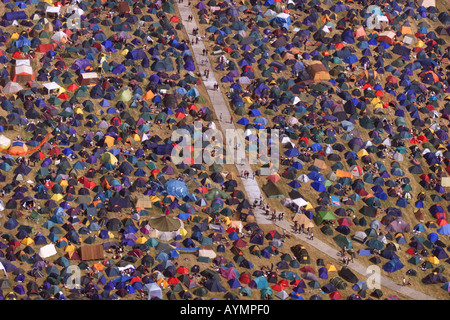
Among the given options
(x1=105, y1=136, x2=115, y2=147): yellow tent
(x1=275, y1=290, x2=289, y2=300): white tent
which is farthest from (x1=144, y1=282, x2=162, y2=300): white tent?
(x1=105, y1=136, x2=115, y2=147): yellow tent

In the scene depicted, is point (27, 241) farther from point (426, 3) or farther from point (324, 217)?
point (426, 3)

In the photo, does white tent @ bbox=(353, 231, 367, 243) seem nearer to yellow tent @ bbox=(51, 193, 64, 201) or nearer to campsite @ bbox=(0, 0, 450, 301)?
campsite @ bbox=(0, 0, 450, 301)

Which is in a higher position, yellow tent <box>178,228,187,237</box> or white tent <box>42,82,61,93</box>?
white tent <box>42,82,61,93</box>

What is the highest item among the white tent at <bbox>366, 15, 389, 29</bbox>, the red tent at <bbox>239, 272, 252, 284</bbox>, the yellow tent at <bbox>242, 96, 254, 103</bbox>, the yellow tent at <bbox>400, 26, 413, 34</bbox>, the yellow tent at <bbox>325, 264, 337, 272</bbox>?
the white tent at <bbox>366, 15, 389, 29</bbox>

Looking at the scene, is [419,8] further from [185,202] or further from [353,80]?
[185,202]

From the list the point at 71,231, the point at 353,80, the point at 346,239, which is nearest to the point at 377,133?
the point at 353,80

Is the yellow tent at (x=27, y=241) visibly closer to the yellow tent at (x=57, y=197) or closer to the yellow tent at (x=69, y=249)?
the yellow tent at (x=69, y=249)

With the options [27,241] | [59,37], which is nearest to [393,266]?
[27,241]
